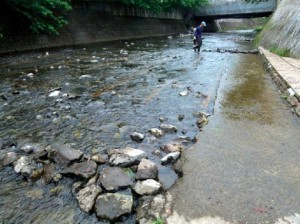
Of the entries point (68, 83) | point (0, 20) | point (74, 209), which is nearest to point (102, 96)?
point (68, 83)

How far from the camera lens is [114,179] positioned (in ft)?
10.2

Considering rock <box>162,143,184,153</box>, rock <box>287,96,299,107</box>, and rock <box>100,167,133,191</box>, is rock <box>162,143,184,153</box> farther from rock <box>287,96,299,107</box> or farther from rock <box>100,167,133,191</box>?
rock <box>287,96,299,107</box>

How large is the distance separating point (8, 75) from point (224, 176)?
868cm

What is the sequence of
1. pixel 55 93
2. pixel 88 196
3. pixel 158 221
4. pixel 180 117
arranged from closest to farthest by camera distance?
pixel 158 221, pixel 88 196, pixel 180 117, pixel 55 93

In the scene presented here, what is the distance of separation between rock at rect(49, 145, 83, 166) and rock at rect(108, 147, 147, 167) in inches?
17.8

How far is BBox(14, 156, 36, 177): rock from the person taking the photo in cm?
329

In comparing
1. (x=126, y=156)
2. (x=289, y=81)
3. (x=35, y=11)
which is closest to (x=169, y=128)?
(x=126, y=156)

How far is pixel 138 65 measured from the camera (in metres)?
11.4

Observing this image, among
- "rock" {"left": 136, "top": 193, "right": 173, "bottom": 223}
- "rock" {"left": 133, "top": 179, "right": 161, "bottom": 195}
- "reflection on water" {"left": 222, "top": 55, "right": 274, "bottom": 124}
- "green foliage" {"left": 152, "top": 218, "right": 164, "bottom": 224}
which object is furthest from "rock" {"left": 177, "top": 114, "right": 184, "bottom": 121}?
"green foliage" {"left": 152, "top": 218, "right": 164, "bottom": 224}

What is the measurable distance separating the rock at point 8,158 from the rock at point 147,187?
1.81 metres

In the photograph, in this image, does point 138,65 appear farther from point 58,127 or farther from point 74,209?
point 74,209

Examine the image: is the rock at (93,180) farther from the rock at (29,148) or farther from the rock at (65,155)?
the rock at (29,148)

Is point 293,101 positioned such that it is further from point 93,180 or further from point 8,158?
point 8,158

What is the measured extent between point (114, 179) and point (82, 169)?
49 cm
